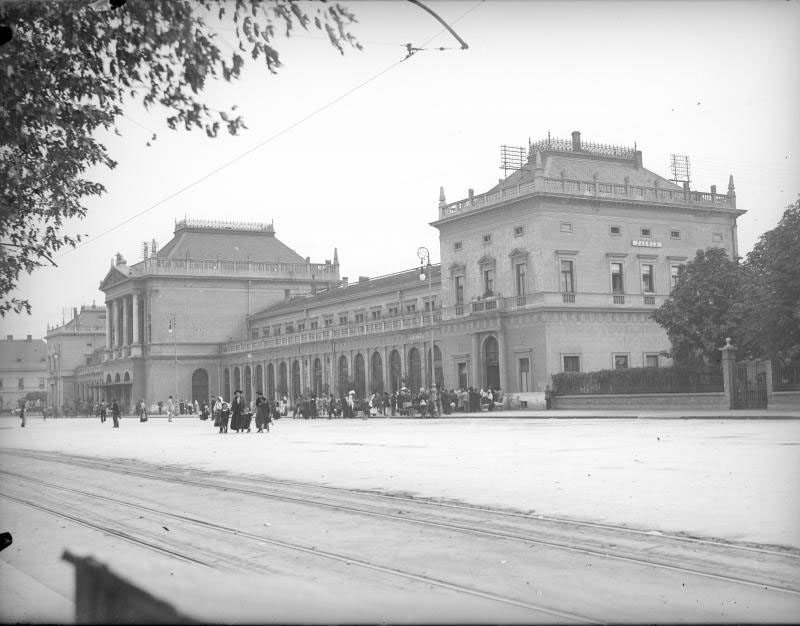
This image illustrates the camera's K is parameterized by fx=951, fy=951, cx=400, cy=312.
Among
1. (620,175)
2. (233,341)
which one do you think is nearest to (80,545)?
(620,175)

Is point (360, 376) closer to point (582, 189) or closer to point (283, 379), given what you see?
point (283, 379)

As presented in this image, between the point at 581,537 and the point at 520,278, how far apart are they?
4917 centimetres

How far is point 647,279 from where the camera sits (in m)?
59.5

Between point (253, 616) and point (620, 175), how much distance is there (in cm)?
6168

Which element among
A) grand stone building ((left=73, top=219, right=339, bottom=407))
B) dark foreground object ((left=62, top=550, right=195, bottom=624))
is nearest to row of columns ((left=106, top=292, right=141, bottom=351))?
grand stone building ((left=73, top=219, right=339, bottom=407))

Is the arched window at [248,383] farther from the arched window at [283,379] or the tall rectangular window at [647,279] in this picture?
the tall rectangular window at [647,279]

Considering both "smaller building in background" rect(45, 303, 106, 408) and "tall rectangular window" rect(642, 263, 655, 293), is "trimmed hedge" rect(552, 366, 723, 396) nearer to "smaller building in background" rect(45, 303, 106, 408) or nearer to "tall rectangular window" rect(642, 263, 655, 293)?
"tall rectangular window" rect(642, 263, 655, 293)

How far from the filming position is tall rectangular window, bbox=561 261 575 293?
56938 mm

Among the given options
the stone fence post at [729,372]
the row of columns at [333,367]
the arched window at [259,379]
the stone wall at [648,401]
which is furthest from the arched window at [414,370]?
the stone fence post at [729,372]

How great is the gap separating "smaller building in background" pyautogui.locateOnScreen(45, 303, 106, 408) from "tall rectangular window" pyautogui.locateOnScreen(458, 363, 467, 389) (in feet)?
268

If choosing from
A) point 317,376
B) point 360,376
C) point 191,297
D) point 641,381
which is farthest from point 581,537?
point 191,297

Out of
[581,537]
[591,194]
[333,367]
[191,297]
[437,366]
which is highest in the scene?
[591,194]

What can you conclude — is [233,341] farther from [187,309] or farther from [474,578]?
[474,578]

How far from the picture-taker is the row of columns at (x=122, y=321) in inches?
4102
